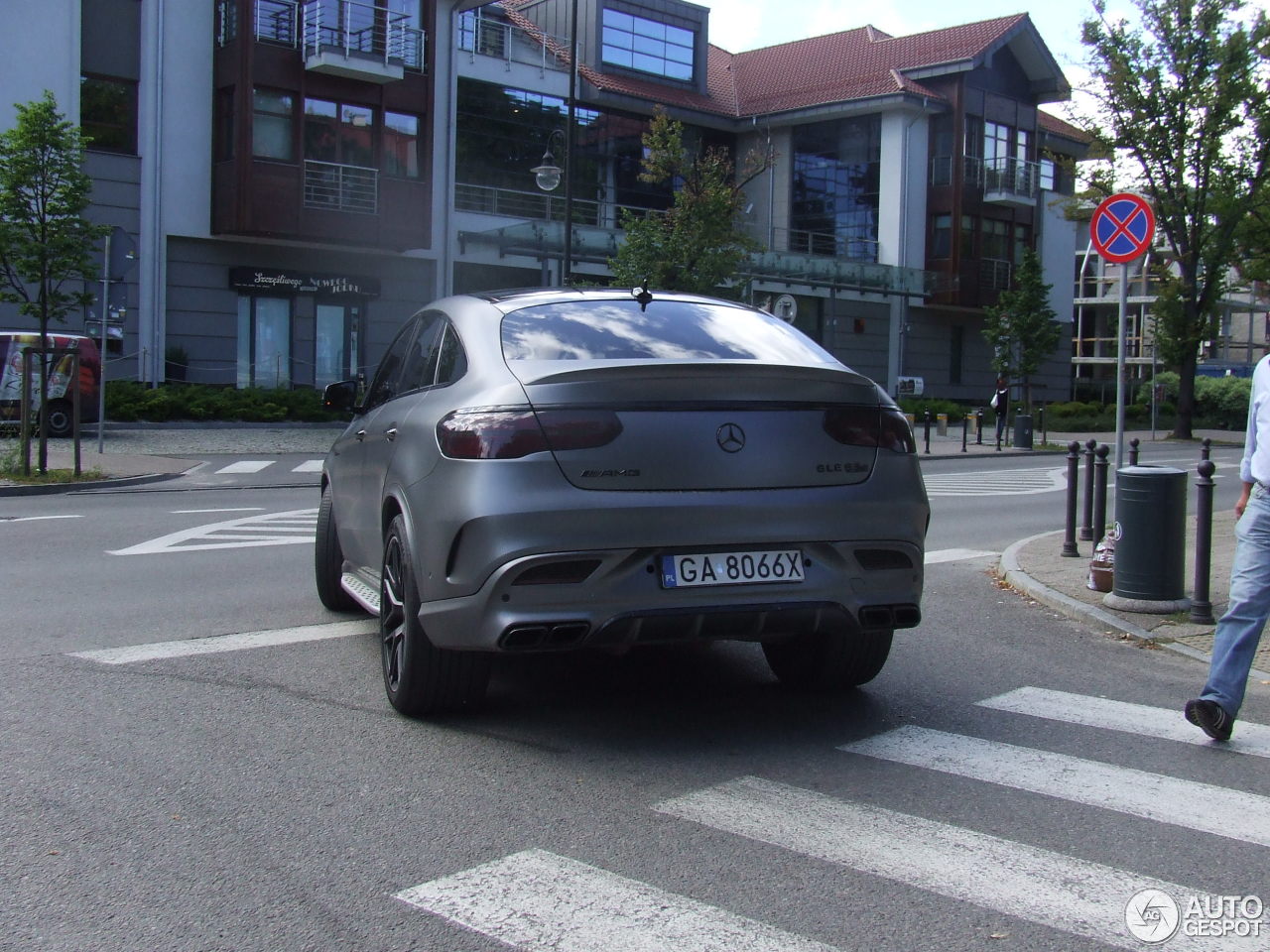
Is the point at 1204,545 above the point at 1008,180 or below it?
below

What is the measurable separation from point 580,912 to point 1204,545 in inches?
216

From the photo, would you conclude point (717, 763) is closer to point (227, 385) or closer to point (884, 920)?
point (884, 920)

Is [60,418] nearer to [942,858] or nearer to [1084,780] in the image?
[1084,780]

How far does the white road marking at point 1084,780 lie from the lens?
4254 mm

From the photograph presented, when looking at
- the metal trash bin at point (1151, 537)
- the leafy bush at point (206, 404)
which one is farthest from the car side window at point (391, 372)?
the leafy bush at point (206, 404)

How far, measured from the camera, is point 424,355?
6.07 meters

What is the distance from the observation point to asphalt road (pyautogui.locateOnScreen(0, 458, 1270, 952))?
11.0 ft

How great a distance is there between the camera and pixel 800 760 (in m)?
4.77

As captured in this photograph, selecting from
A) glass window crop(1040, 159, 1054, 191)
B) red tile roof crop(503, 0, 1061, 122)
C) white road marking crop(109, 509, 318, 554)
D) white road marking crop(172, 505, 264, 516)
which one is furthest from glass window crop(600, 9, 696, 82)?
white road marking crop(109, 509, 318, 554)

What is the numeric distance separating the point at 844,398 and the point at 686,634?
1143 mm

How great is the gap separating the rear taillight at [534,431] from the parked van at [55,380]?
19250mm

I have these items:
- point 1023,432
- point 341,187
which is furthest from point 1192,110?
point 341,187

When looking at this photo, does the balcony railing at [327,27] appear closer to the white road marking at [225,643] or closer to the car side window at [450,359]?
the white road marking at [225,643]

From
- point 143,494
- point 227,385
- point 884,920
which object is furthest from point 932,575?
point 227,385
